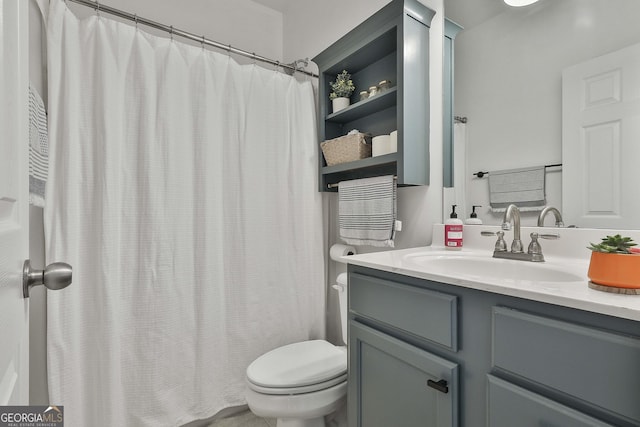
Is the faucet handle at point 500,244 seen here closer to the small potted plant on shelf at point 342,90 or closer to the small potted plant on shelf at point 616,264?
the small potted plant on shelf at point 616,264

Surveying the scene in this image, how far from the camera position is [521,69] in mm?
1172

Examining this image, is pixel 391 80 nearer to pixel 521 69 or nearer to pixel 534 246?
pixel 521 69

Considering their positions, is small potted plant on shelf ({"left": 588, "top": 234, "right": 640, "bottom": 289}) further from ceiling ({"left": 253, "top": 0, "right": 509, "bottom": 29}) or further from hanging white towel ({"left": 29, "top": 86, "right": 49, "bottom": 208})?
hanging white towel ({"left": 29, "top": 86, "right": 49, "bottom": 208})

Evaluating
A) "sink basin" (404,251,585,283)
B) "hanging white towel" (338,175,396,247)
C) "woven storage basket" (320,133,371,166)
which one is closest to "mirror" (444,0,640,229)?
"sink basin" (404,251,585,283)

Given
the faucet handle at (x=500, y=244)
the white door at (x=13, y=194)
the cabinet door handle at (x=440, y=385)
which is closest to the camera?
the white door at (x=13, y=194)

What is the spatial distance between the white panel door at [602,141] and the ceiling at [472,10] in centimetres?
41

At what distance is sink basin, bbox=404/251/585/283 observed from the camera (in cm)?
92

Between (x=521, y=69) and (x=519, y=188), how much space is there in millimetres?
451

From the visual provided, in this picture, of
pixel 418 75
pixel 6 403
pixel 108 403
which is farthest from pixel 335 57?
pixel 108 403

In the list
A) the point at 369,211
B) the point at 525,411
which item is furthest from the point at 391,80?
the point at 525,411

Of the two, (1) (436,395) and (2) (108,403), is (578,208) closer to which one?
(1) (436,395)

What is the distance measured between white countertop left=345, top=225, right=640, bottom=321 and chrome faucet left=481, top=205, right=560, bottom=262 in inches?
1.2

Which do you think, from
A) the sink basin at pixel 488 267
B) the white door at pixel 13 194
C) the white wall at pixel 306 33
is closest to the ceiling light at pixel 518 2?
the white wall at pixel 306 33

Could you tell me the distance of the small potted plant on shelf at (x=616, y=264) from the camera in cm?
63
